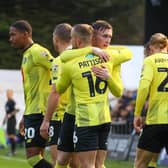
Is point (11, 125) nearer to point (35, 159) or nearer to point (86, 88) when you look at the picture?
point (35, 159)

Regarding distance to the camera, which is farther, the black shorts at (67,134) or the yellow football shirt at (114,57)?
the black shorts at (67,134)

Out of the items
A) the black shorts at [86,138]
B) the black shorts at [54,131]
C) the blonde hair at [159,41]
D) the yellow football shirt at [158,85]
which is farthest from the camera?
the black shorts at [54,131]

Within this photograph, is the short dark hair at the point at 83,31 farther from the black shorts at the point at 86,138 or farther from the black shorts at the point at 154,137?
the black shorts at the point at 154,137

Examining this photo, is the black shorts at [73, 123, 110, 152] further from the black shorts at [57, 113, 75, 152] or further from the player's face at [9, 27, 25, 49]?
the player's face at [9, 27, 25, 49]

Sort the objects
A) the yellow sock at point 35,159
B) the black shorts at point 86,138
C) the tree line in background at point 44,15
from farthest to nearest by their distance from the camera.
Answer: the tree line in background at point 44,15 < the yellow sock at point 35,159 < the black shorts at point 86,138

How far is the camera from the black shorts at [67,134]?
10.9 m

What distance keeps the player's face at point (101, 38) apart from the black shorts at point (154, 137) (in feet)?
4.45

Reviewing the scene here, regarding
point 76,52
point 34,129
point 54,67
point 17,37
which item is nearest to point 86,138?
point 76,52

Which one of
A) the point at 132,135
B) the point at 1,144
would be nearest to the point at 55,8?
the point at 1,144

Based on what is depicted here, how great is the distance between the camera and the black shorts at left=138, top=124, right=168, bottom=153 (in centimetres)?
1148

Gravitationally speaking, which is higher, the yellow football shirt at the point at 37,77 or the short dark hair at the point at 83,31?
the short dark hair at the point at 83,31

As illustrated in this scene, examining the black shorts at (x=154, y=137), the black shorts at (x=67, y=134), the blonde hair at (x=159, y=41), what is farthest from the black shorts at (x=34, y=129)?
the blonde hair at (x=159, y=41)

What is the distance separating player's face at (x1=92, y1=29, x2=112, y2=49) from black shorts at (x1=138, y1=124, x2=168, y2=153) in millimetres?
1357

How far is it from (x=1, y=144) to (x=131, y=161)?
22.9 feet
